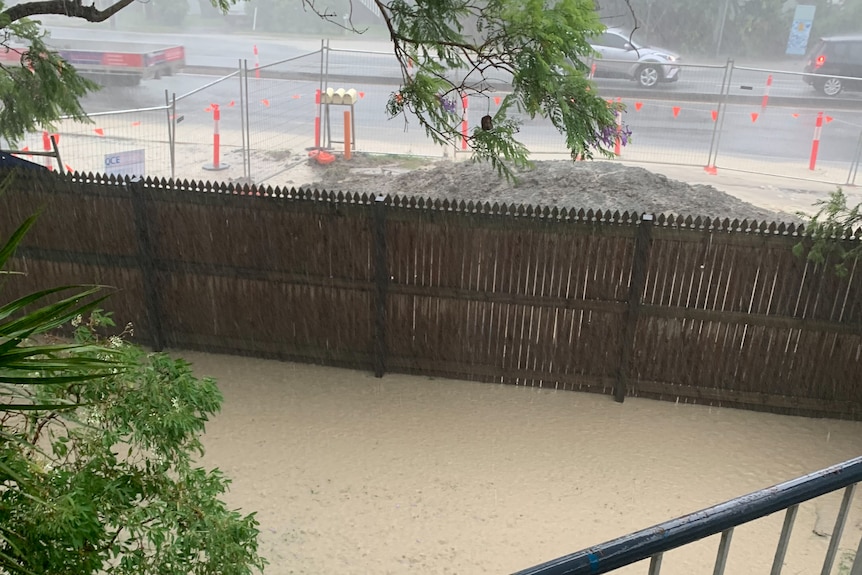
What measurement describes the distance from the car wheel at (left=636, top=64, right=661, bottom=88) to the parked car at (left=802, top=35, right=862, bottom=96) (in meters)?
4.63

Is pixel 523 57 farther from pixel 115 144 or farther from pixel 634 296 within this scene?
pixel 115 144

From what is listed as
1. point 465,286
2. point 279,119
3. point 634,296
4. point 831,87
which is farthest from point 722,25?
point 465,286

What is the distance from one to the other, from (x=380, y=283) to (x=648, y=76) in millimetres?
14722

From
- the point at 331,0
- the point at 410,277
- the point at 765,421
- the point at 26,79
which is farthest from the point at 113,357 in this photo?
the point at 331,0

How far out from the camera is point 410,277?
23.6ft

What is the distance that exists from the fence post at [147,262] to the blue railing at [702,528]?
6.78 m

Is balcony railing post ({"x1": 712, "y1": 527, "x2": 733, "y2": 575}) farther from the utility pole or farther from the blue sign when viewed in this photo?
the blue sign

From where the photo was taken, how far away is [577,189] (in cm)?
1106

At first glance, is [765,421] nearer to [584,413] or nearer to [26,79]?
[584,413]

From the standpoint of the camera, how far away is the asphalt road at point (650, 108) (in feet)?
53.0

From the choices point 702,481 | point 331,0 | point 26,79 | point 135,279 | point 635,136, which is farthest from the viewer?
point 331,0

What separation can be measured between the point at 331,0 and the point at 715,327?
29004 millimetres

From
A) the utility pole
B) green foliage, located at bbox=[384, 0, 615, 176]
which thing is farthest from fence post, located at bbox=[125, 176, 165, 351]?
the utility pole

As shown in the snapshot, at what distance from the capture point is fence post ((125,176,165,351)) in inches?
289
